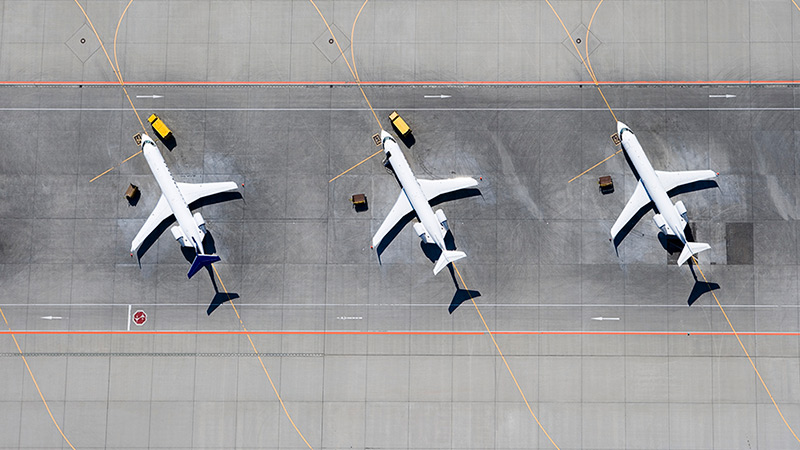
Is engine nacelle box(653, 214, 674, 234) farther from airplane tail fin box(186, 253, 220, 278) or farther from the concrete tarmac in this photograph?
airplane tail fin box(186, 253, 220, 278)

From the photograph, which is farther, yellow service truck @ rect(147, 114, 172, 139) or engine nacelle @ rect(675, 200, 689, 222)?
A: yellow service truck @ rect(147, 114, 172, 139)

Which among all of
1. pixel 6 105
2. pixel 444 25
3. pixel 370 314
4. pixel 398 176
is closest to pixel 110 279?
pixel 6 105

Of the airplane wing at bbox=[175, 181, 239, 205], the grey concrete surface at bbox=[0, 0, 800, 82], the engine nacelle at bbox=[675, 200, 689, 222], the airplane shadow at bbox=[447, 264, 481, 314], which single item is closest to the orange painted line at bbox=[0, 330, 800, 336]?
the airplane shadow at bbox=[447, 264, 481, 314]

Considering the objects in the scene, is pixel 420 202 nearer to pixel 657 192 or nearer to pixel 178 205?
pixel 657 192

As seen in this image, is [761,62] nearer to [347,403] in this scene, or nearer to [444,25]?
[444,25]

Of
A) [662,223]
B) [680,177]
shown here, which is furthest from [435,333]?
[680,177]

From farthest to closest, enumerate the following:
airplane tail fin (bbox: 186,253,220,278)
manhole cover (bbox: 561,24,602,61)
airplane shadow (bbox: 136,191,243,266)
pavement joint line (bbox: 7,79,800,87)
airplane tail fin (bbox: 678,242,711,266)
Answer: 1. manhole cover (bbox: 561,24,602,61)
2. pavement joint line (bbox: 7,79,800,87)
3. airplane shadow (bbox: 136,191,243,266)
4. airplane tail fin (bbox: 678,242,711,266)
5. airplane tail fin (bbox: 186,253,220,278)
